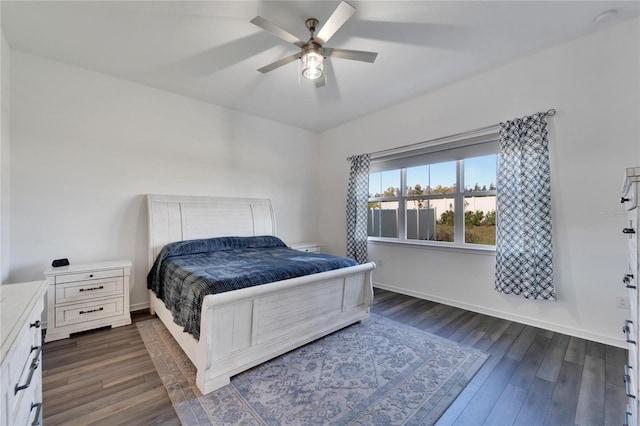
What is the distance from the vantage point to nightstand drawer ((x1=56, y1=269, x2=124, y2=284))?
255 centimetres

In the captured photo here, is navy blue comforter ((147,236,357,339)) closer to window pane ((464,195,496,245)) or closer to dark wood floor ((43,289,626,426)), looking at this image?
dark wood floor ((43,289,626,426))

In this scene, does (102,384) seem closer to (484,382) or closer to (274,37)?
(484,382)

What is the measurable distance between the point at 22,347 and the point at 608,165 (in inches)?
166

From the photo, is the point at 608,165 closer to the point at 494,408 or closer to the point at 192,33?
the point at 494,408

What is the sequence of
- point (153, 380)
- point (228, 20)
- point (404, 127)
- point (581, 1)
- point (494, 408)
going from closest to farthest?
point (494, 408)
point (153, 380)
point (581, 1)
point (228, 20)
point (404, 127)

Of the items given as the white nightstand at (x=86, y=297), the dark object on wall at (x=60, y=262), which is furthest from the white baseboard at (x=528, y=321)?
the dark object on wall at (x=60, y=262)

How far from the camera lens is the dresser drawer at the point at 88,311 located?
2.55m

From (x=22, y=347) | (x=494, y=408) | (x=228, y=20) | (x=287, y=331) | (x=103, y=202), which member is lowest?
(x=494, y=408)

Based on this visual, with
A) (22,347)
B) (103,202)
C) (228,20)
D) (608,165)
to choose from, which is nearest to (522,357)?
(608,165)

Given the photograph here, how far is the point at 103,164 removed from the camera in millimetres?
3127

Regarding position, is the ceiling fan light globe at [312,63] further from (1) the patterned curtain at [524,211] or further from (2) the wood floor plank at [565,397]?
(2) the wood floor plank at [565,397]

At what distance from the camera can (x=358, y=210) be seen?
4.43m

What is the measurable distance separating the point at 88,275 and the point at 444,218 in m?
4.30

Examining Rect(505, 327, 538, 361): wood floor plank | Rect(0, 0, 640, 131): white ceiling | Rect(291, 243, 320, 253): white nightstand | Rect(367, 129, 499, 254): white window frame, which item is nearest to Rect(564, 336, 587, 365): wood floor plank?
Rect(505, 327, 538, 361): wood floor plank
